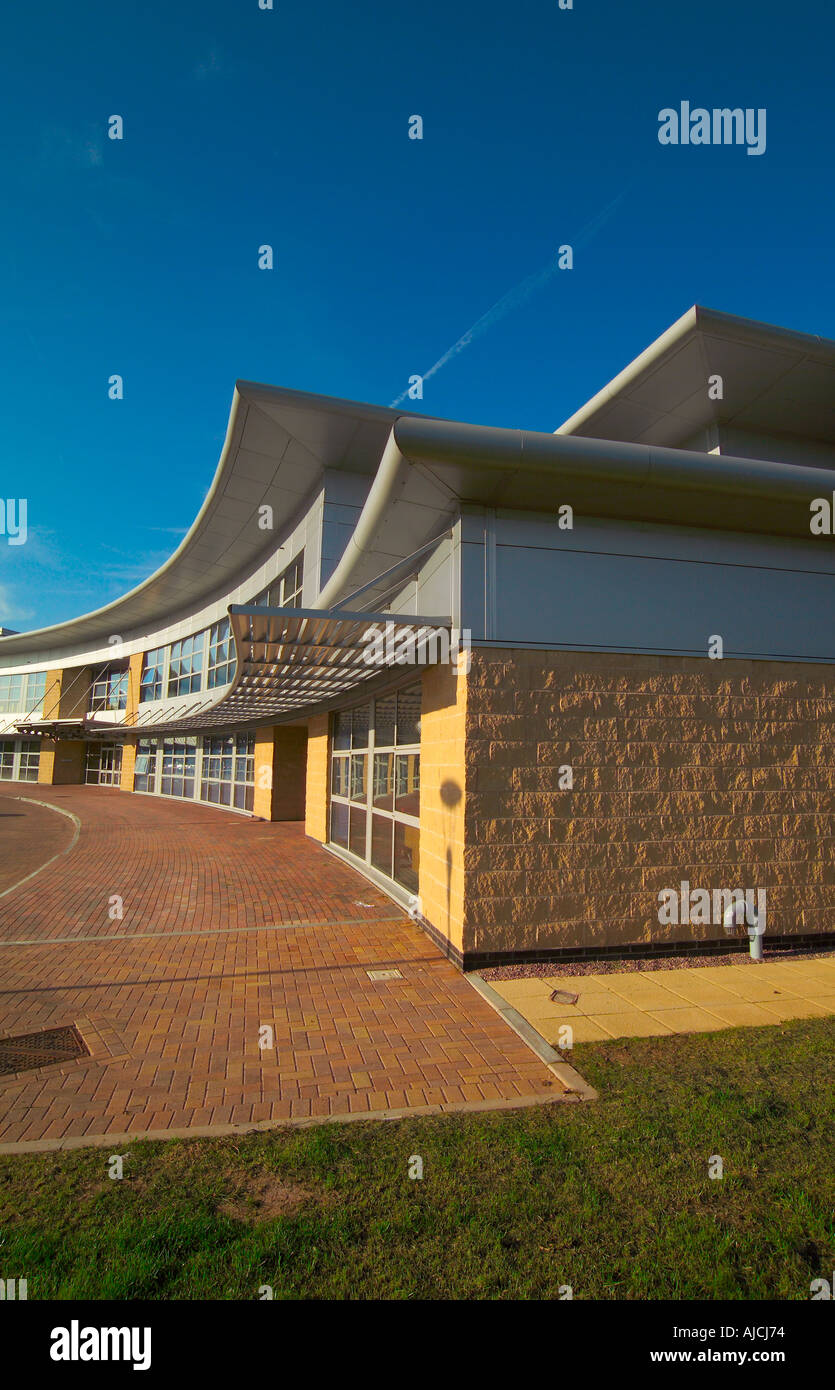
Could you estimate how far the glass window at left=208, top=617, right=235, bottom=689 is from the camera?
24.3 meters

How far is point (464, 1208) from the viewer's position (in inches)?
119

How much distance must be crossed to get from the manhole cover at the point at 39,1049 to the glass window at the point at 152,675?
92.4 feet

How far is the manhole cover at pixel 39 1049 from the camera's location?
4551mm

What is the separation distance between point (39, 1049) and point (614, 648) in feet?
19.5

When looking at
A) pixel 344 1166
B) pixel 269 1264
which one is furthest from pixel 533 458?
pixel 269 1264

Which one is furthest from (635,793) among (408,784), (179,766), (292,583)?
(179,766)

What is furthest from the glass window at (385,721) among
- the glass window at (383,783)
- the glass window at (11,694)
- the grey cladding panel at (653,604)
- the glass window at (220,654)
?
the glass window at (11,694)

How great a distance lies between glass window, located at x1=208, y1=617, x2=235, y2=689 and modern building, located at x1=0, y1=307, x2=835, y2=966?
15.8m

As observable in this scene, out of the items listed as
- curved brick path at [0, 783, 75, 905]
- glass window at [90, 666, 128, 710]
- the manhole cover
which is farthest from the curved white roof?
glass window at [90, 666, 128, 710]

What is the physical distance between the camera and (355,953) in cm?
718

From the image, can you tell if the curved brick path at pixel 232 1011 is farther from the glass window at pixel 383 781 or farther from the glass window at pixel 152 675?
the glass window at pixel 152 675

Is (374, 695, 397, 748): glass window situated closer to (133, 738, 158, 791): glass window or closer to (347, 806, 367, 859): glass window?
(347, 806, 367, 859): glass window

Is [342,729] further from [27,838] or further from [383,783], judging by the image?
[27,838]

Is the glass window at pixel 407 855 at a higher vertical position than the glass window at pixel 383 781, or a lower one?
lower
